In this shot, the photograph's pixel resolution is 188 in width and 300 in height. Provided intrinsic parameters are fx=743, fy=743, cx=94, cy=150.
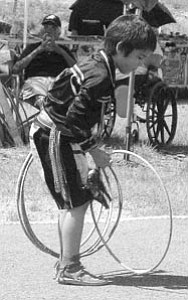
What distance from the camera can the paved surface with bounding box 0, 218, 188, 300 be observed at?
4.83m

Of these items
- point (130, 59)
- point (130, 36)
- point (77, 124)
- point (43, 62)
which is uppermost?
point (130, 36)

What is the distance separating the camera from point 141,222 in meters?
6.68

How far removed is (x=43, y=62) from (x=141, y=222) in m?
3.51

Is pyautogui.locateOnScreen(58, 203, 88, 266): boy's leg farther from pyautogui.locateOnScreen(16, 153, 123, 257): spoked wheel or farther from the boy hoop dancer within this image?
pyautogui.locateOnScreen(16, 153, 123, 257): spoked wheel

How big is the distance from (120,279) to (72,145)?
41.2 inches

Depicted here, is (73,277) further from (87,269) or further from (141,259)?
(141,259)

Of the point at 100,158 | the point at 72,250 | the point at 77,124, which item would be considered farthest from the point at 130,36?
the point at 72,250

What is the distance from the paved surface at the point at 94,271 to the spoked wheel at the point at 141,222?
0.08 ft

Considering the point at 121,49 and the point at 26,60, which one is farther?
the point at 26,60

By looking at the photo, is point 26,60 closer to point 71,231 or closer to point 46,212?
point 46,212

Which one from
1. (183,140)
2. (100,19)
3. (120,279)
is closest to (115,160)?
(183,140)

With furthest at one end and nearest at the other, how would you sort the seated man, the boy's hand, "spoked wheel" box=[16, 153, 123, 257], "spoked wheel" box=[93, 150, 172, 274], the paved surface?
1. the seated man
2. "spoked wheel" box=[93, 150, 172, 274]
3. "spoked wheel" box=[16, 153, 123, 257]
4. the boy's hand
5. the paved surface

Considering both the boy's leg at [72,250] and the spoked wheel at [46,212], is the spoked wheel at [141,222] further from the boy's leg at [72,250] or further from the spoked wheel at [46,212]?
the boy's leg at [72,250]

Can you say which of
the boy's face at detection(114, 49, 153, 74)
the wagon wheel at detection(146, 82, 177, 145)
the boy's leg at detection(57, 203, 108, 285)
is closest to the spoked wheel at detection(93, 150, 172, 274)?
the boy's leg at detection(57, 203, 108, 285)
